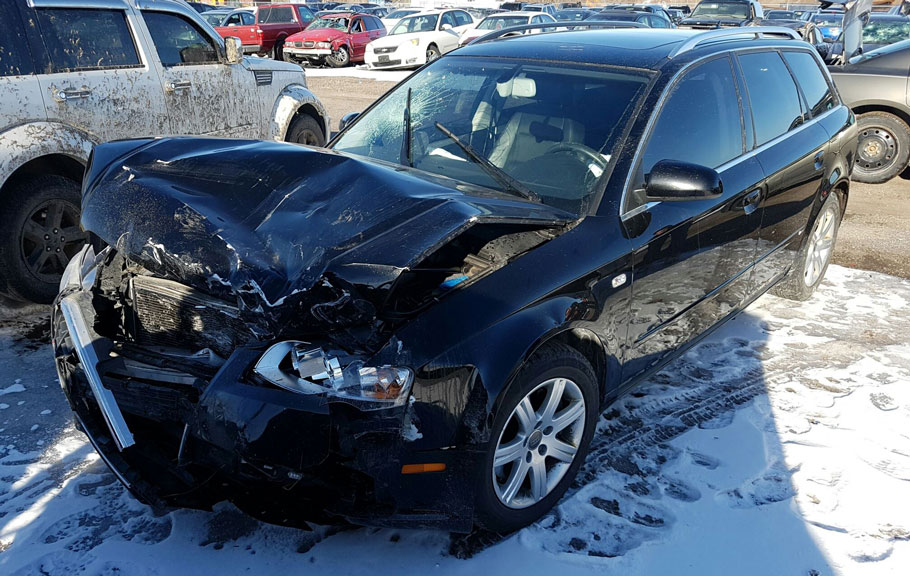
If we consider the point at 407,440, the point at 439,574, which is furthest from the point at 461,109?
the point at 439,574

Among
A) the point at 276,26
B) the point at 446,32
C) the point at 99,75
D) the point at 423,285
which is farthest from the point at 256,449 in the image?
the point at 276,26

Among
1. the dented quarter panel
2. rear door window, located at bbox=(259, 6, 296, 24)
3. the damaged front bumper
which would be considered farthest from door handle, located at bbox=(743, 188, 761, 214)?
rear door window, located at bbox=(259, 6, 296, 24)

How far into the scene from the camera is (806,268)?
4988mm

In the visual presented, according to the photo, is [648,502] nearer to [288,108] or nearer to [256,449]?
[256,449]

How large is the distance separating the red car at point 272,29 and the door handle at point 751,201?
20.6 m

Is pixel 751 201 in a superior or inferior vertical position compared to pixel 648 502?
superior

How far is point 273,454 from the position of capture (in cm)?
218

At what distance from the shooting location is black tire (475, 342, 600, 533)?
248cm

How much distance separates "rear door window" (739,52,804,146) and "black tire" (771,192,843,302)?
0.80m

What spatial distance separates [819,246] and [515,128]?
299cm

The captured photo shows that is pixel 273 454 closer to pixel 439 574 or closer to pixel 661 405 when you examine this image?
pixel 439 574

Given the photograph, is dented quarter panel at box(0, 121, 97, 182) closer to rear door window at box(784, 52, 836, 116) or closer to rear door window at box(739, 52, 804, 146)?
rear door window at box(739, 52, 804, 146)

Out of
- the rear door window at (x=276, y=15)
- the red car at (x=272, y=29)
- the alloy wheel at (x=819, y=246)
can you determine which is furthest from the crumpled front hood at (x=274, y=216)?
the rear door window at (x=276, y=15)

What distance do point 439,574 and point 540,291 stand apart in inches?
43.3
